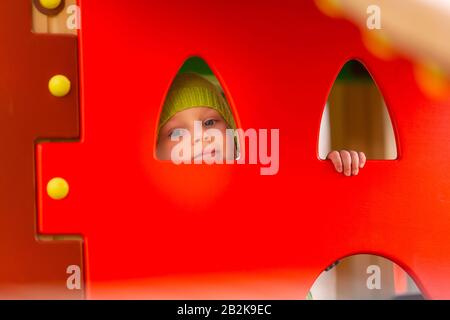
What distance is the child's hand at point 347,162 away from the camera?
68 cm

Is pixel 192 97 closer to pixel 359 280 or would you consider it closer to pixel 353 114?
pixel 353 114

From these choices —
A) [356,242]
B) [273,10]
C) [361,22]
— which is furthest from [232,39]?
[356,242]

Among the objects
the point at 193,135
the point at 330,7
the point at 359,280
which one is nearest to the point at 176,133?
the point at 193,135

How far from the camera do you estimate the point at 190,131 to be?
0.77m

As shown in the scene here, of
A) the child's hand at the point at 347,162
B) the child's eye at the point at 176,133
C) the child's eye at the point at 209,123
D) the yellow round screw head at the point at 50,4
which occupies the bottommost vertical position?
the child's hand at the point at 347,162

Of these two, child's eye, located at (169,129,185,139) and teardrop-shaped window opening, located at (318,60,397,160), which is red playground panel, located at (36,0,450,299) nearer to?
child's eye, located at (169,129,185,139)

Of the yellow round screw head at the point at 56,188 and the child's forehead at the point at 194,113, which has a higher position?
the child's forehead at the point at 194,113

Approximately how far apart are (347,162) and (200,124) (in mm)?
214

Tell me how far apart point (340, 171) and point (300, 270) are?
127mm

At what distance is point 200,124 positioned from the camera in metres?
0.79

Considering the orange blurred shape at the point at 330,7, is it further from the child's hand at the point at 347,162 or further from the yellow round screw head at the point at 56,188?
the yellow round screw head at the point at 56,188

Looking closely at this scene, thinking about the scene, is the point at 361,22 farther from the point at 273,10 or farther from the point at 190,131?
the point at 190,131

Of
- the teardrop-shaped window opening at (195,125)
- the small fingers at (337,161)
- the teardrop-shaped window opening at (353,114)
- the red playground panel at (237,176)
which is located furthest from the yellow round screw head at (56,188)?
the teardrop-shaped window opening at (353,114)

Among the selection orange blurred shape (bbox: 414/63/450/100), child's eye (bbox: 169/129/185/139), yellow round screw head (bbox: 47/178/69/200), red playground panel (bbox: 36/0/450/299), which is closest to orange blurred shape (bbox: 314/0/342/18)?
red playground panel (bbox: 36/0/450/299)
